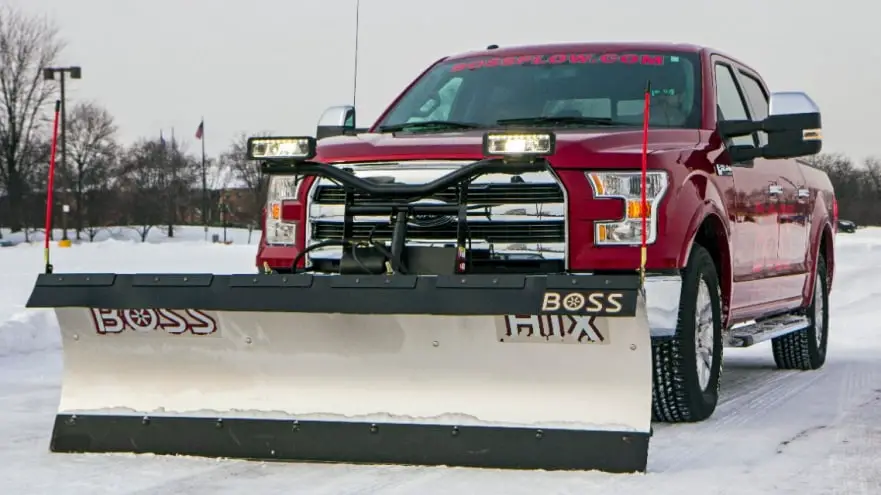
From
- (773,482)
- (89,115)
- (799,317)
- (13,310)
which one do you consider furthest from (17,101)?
(773,482)

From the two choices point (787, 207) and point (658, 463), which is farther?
point (787, 207)

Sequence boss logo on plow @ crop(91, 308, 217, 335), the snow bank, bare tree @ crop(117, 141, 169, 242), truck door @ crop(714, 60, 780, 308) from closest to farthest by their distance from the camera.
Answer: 1. boss logo on plow @ crop(91, 308, 217, 335)
2. truck door @ crop(714, 60, 780, 308)
3. the snow bank
4. bare tree @ crop(117, 141, 169, 242)

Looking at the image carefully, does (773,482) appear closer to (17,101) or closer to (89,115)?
(17,101)

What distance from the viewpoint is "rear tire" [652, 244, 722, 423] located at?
5699 millimetres

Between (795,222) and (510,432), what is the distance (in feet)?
12.2

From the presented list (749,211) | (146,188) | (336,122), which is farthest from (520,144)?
(146,188)

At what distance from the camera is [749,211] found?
6.77 m

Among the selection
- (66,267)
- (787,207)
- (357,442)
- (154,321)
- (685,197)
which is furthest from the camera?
(66,267)

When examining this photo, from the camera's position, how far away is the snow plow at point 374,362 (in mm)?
4602

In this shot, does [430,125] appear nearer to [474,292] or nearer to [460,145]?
[460,145]

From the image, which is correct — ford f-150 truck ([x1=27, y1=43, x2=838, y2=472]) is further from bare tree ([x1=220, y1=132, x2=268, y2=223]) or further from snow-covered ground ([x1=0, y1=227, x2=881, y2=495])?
bare tree ([x1=220, y1=132, x2=268, y2=223])

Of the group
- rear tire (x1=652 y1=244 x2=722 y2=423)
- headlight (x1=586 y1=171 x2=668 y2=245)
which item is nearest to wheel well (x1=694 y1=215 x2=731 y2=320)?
rear tire (x1=652 y1=244 x2=722 y2=423)

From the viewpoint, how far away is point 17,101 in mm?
52125

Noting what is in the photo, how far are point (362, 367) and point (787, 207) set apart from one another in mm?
3606
